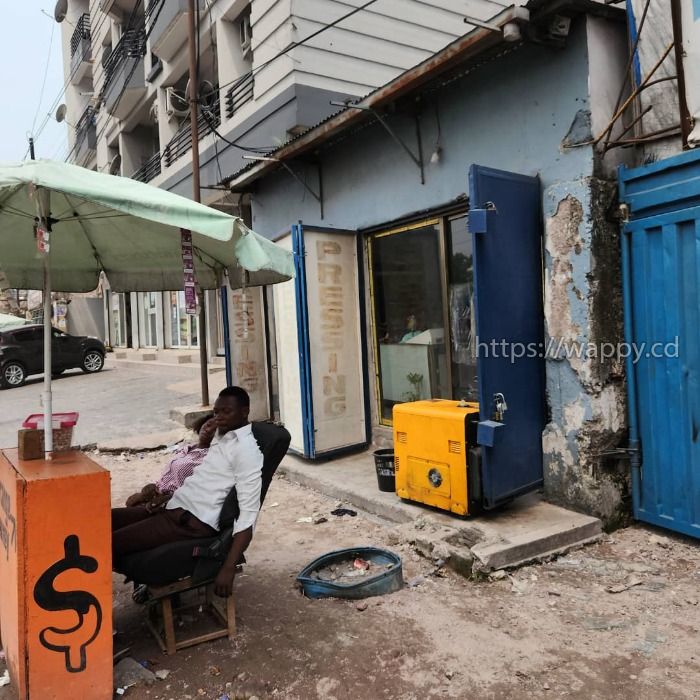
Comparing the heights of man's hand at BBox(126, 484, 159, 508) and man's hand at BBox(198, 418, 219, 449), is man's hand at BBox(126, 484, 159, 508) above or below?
below

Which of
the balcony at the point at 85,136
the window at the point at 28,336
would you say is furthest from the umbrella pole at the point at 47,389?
the balcony at the point at 85,136

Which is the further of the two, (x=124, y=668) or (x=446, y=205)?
(x=446, y=205)

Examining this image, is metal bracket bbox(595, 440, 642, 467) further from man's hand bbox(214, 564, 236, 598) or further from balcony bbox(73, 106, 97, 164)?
balcony bbox(73, 106, 97, 164)

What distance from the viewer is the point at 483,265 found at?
14.3 feet

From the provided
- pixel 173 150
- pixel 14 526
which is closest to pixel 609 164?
pixel 14 526

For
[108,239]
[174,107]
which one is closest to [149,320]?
[174,107]

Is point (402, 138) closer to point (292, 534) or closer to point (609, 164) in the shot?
point (609, 164)

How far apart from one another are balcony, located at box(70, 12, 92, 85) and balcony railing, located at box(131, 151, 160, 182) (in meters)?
9.48

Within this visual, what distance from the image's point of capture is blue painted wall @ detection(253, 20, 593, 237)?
4574 mm

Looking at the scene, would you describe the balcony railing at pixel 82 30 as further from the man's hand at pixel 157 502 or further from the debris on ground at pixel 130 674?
the debris on ground at pixel 130 674

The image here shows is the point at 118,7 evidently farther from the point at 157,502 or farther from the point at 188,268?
the point at 157,502

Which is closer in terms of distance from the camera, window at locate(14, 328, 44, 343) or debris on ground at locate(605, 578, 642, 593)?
debris on ground at locate(605, 578, 642, 593)

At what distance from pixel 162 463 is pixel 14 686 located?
493 cm

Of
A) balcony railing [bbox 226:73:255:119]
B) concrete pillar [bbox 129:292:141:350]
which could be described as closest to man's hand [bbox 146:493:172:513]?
balcony railing [bbox 226:73:255:119]
